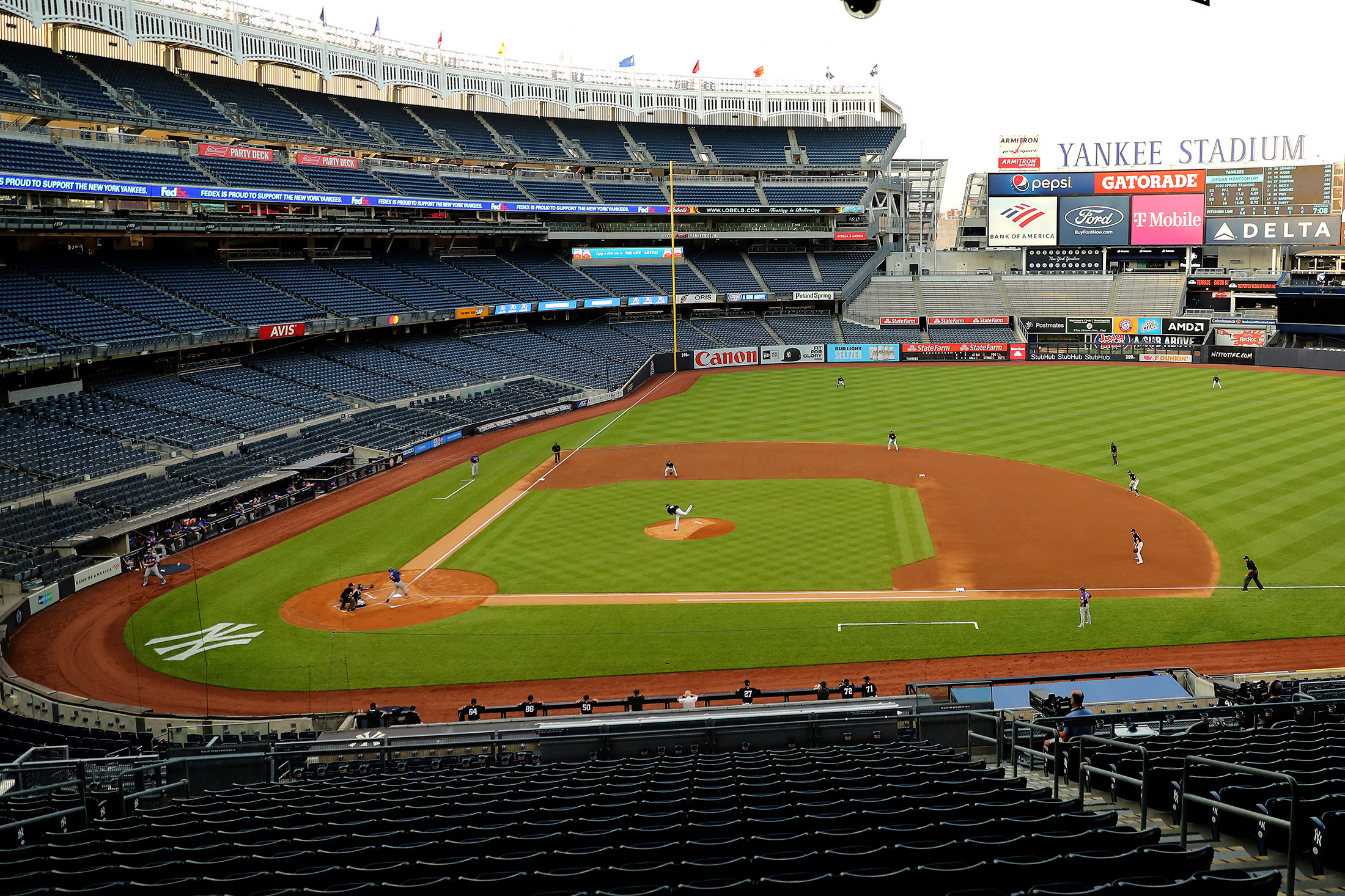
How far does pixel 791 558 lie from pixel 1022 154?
65981 millimetres

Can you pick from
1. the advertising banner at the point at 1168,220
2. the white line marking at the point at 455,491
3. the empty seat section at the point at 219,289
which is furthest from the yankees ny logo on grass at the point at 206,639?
the advertising banner at the point at 1168,220

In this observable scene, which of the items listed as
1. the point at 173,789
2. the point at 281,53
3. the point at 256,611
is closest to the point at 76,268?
the point at 281,53

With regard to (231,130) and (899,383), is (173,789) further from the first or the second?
(899,383)

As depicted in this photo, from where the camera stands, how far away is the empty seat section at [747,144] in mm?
86312

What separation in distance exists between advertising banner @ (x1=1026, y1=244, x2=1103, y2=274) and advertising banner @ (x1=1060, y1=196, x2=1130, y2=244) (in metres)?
0.61

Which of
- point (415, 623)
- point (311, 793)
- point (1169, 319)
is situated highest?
point (1169, 319)

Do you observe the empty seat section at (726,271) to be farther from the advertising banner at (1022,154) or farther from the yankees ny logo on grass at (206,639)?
the yankees ny logo on grass at (206,639)

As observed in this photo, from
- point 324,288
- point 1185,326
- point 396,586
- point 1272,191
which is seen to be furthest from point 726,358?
point 396,586

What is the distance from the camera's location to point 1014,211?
264 feet

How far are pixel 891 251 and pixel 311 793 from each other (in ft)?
292

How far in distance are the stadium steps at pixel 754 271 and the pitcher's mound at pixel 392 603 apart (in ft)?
199

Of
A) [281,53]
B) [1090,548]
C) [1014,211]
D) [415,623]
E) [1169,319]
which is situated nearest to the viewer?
[415,623]

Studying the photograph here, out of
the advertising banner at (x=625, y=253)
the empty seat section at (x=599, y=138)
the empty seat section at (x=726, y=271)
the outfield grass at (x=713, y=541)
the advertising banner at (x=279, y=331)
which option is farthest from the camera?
the empty seat section at (x=726, y=271)

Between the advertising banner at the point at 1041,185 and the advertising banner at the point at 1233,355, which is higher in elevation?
the advertising banner at the point at 1041,185
